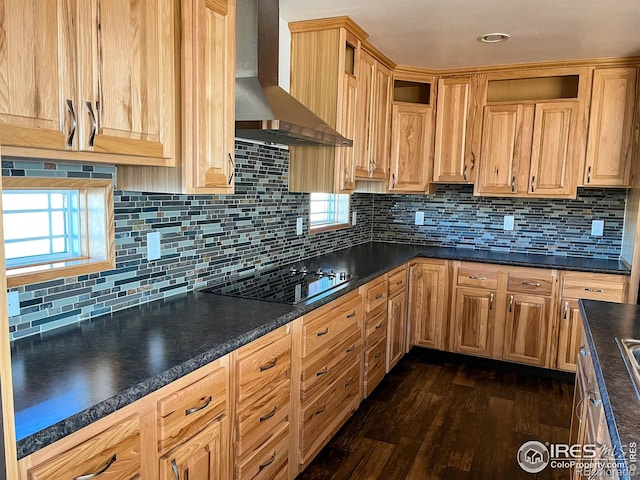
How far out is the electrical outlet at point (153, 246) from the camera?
1.98 meters

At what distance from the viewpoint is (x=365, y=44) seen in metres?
3.14

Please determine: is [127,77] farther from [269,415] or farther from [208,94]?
[269,415]

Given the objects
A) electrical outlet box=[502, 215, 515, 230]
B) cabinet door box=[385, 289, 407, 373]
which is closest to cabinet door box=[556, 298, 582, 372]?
electrical outlet box=[502, 215, 515, 230]

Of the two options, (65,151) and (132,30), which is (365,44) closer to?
(132,30)

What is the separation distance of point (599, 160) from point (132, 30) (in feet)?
11.1

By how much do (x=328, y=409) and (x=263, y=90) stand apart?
165cm

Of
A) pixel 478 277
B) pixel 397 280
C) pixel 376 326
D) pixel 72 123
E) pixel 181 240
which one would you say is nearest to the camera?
pixel 72 123

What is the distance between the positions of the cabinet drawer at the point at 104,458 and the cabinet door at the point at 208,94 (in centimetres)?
89

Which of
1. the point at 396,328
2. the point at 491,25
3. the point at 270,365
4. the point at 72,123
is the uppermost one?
the point at 491,25

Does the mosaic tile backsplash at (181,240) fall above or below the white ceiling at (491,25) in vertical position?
below

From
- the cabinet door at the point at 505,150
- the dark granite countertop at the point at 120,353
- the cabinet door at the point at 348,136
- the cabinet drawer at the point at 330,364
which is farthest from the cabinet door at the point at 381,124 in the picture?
the dark granite countertop at the point at 120,353

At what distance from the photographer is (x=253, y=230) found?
2680 millimetres

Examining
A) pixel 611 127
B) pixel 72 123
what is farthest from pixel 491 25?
pixel 72 123
